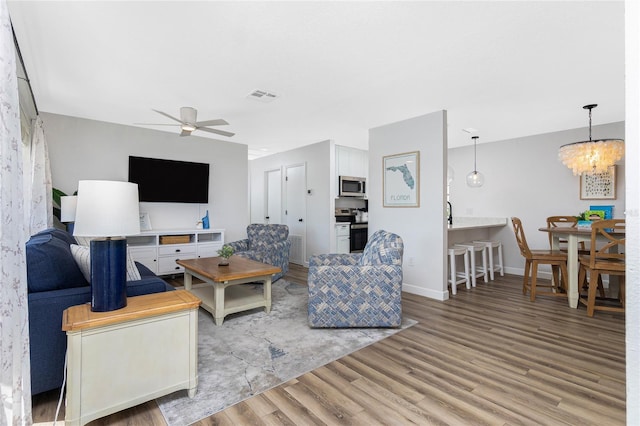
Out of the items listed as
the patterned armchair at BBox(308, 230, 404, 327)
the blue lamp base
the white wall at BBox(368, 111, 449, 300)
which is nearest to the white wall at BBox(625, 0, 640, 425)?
the blue lamp base

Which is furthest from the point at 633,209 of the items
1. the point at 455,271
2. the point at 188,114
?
Answer: the point at 455,271

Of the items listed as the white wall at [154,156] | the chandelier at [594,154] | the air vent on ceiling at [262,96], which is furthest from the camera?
the white wall at [154,156]

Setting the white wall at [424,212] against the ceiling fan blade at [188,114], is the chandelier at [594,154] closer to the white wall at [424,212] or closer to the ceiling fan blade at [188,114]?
the white wall at [424,212]

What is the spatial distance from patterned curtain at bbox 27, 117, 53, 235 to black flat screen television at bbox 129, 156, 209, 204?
3.75ft

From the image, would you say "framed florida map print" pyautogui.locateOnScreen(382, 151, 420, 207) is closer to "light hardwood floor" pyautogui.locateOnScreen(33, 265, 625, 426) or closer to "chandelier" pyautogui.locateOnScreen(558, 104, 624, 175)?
→ "light hardwood floor" pyautogui.locateOnScreen(33, 265, 625, 426)

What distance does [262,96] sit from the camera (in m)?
3.51

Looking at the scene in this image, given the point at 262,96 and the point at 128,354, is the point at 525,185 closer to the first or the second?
the point at 262,96

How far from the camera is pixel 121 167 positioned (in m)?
4.78

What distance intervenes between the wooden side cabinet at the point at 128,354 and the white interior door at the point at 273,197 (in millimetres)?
5042

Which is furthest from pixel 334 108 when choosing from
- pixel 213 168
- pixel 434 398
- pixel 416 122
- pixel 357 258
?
pixel 434 398

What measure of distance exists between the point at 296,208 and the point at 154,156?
2749mm

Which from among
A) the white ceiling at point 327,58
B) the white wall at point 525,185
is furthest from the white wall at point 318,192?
the white wall at point 525,185

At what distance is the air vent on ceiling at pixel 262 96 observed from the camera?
3.39 m

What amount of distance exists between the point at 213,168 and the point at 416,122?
3612 mm
